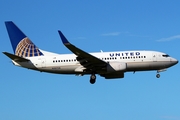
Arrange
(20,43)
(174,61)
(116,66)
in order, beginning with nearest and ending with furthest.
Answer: (116,66)
(174,61)
(20,43)

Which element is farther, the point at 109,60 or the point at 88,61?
the point at 109,60

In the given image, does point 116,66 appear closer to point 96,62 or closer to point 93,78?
point 96,62

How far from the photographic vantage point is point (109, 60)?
62.7 metres

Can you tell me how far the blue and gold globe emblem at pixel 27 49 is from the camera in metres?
66.2

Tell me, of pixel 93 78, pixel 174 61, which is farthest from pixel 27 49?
pixel 174 61

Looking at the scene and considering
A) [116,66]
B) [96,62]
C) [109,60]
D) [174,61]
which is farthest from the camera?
[174,61]

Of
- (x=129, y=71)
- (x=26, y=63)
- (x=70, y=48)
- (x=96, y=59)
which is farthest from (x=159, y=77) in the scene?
(x=26, y=63)

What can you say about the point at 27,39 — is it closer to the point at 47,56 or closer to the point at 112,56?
the point at 47,56

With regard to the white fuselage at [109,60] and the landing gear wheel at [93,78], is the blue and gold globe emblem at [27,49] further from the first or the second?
the landing gear wheel at [93,78]

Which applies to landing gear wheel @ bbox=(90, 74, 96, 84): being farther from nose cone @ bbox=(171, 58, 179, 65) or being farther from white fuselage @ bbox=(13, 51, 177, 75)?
nose cone @ bbox=(171, 58, 179, 65)

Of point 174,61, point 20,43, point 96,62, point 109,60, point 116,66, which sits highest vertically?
point 20,43

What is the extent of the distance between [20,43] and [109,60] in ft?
47.9

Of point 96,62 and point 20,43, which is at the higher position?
point 20,43

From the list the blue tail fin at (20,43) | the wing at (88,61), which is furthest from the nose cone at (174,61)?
the blue tail fin at (20,43)
